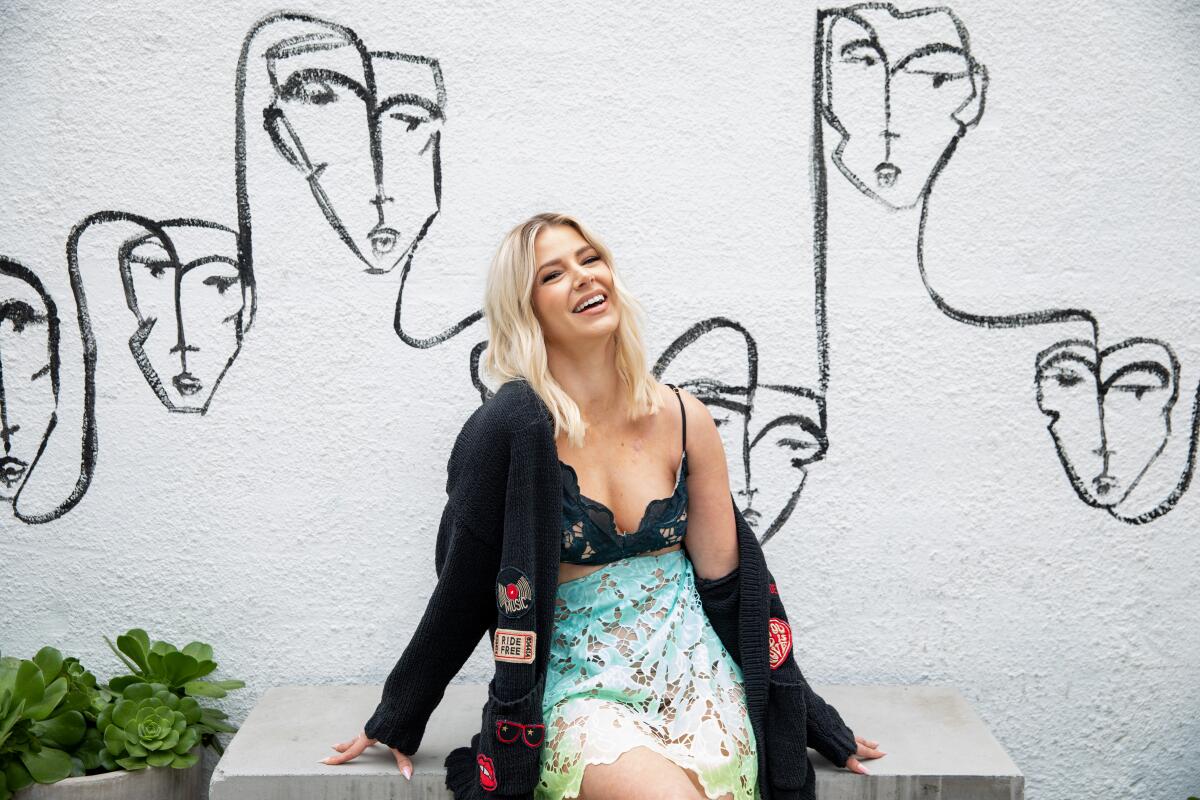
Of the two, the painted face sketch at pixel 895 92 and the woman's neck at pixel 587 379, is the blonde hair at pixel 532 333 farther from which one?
the painted face sketch at pixel 895 92

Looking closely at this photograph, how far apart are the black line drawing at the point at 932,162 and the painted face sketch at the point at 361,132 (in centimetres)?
112

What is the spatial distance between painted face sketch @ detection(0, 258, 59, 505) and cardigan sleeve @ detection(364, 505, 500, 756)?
136cm

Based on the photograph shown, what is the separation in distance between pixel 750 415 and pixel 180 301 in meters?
1.66

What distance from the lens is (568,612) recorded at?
2283 millimetres

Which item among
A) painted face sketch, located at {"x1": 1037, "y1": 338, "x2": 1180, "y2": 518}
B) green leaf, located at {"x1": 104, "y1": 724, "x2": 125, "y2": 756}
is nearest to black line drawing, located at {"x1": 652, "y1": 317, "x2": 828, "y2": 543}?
painted face sketch, located at {"x1": 1037, "y1": 338, "x2": 1180, "y2": 518}

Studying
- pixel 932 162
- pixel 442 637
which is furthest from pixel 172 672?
pixel 932 162

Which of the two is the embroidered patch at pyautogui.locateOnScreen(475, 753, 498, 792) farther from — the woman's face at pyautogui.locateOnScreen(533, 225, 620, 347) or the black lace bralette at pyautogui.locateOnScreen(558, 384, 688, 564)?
the woman's face at pyautogui.locateOnScreen(533, 225, 620, 347)

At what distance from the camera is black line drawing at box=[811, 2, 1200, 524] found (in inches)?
115

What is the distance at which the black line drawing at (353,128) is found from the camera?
287 cm

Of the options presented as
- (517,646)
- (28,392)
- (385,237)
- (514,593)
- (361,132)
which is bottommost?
(517,646)

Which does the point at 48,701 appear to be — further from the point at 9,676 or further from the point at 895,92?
the point at 895,92

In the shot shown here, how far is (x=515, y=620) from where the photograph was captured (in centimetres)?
215

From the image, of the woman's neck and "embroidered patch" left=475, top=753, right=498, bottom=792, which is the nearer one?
"embroidered patch" left=475, top=753, right=498, bottom=792

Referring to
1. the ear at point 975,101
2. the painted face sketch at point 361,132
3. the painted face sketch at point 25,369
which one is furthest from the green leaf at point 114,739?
the ear at point 975,101
